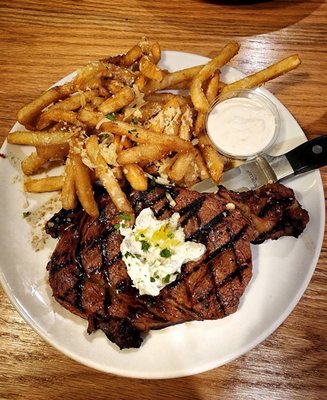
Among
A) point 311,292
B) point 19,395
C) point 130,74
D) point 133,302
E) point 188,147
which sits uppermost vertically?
point 130,74

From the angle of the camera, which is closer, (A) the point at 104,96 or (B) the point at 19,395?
(B) the point at 19,395

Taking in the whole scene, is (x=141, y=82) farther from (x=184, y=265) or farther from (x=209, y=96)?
(x=184, y=265)

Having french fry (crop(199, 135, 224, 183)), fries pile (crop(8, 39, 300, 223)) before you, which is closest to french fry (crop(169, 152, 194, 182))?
fries pile (crop(8, 39, 300, 223))

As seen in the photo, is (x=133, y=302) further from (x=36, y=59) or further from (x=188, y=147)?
(x=36, y=59)

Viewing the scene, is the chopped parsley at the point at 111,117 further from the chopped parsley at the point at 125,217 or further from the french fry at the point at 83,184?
the chopped parsley at the point at 125,217

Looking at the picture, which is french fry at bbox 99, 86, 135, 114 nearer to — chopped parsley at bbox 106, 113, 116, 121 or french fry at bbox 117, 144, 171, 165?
chopped parsley at bbox 106, 113, 116, 121

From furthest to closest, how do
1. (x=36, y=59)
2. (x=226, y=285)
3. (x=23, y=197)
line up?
(x=36, y=59) → (x=23, y=197) → (x=226, y=285)

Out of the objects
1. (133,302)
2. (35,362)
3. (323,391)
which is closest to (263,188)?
(133,302)

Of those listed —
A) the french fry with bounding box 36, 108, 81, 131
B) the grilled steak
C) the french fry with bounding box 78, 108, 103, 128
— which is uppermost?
the french fry with bounding box 78, 108, 103, 128
